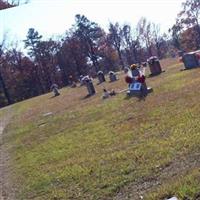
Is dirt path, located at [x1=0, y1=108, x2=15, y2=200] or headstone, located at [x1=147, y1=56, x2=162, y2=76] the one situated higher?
headstone, located at [x1=147, y1=56, x2=162, y2=76]

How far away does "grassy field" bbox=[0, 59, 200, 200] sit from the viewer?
20.5 feet

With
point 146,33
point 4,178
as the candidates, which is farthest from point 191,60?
point 146,33

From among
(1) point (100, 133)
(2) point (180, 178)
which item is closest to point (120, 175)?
(2) point (180, 178)

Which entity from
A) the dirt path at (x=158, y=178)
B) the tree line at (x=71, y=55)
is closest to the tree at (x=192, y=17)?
the tree line at (x=71, y=55)

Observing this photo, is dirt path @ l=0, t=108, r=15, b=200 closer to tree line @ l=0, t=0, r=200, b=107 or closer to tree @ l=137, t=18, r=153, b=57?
tree line @ l=0, t=0, r=200, b=107

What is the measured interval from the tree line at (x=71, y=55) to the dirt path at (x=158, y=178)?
42103 mm

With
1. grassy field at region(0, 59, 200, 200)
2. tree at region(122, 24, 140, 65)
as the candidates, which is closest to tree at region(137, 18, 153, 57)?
tree at region(122, 24, 140, 65)

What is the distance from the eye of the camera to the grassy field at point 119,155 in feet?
20.5

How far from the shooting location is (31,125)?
17.6m

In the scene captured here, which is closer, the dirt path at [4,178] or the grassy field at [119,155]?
the grassy field at [119,155]

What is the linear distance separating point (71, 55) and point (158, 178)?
5448 cm

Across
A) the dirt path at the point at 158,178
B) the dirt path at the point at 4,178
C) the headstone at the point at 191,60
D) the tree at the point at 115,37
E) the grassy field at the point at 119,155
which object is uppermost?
the tree at the point at 115,37

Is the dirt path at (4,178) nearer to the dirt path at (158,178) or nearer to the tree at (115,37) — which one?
the dirt path at (158,178)

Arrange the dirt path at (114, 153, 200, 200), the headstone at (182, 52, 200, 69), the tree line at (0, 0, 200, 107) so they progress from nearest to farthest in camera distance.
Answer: the dirt path at (114, 153, 200, 200) → the headstone at (182, 52, 200, 69) → the tree line at (0, 0, 200, 107)
